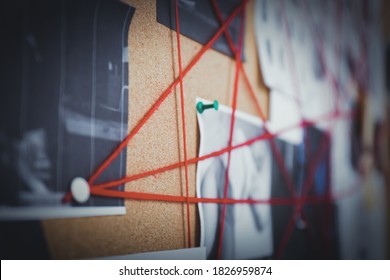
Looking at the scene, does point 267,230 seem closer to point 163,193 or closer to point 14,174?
point 163,193

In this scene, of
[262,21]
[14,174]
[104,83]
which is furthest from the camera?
[262,21]

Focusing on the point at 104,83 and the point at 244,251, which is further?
the point at 244,251

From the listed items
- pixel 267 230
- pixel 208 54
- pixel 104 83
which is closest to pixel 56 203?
pixel 104 83

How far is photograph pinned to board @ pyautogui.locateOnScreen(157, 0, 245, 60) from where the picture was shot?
25.2 inches

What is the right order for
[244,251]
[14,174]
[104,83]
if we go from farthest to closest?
[244,251] < [104,83] < [14,174]

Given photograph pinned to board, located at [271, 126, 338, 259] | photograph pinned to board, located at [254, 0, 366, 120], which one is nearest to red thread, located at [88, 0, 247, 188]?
photograph pinned to board, located at [254, 0, 366, 120]

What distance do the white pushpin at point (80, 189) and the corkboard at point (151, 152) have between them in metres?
0.03

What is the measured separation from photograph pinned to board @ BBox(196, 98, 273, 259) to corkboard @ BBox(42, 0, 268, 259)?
0.03 meters

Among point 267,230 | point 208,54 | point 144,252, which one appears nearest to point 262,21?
point 208,54

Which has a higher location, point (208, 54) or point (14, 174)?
point (208, 54)

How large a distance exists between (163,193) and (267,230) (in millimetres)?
384

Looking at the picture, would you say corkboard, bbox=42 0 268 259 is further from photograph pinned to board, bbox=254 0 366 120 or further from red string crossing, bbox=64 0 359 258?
photograph pinned to board, bbox=254 0 366 120
